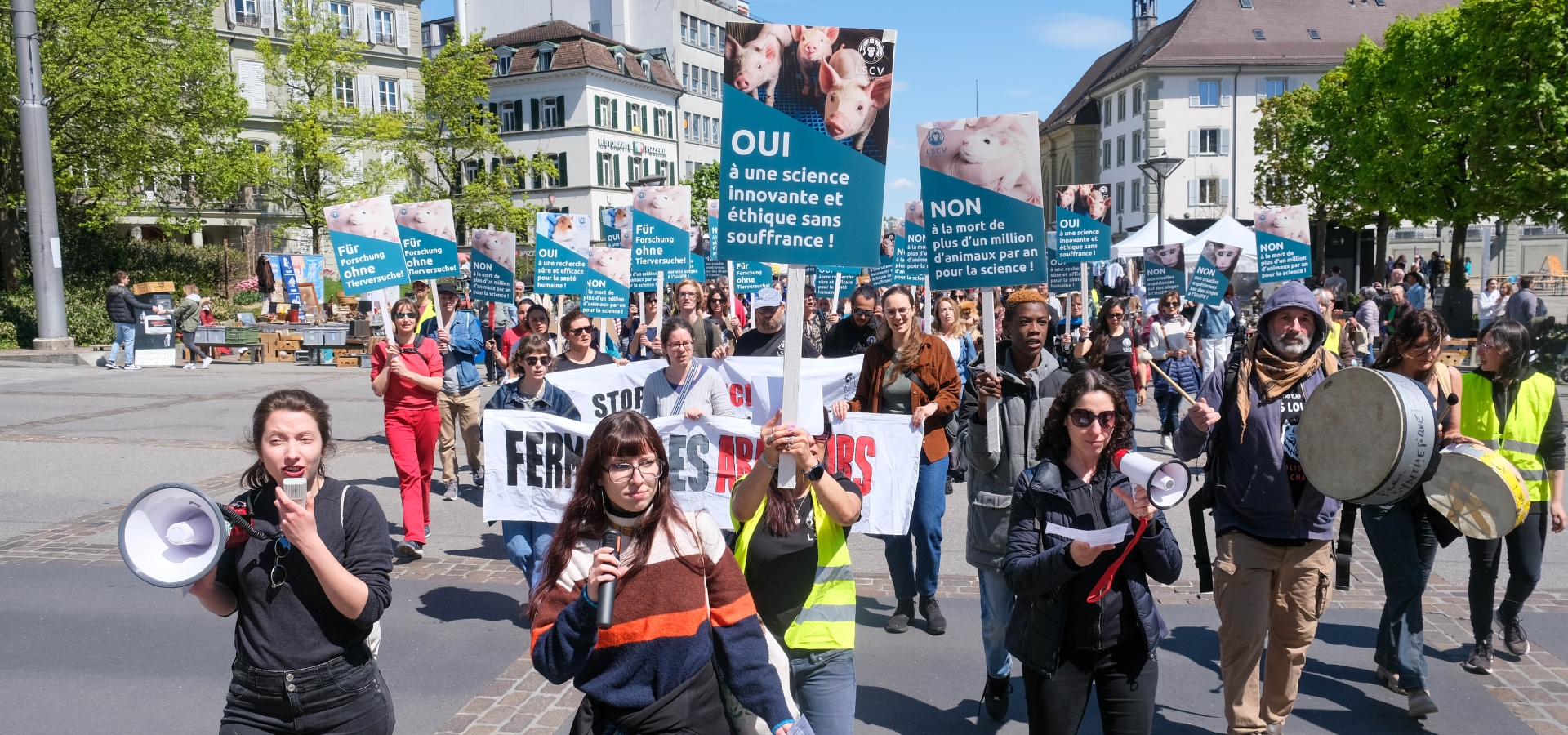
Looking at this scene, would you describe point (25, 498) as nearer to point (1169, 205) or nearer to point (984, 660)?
point (984, 660)

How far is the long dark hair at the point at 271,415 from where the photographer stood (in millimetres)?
3209

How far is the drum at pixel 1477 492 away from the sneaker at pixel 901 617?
269 centimetres

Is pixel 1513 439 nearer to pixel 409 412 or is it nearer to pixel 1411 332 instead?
pixel 1411 332

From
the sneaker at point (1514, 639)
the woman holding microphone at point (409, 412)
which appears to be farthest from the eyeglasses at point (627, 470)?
the woman holding microphone at point (409, 412)

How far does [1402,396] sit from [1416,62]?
34.1 meters

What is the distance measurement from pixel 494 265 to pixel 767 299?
571 cm

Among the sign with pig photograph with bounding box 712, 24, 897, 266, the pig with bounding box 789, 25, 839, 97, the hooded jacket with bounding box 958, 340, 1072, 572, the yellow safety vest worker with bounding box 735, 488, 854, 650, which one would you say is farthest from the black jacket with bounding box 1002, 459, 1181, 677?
the pig with bounding box 789, 25, 839, 97

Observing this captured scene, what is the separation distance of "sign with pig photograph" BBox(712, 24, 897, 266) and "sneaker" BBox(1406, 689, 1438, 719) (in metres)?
3.25

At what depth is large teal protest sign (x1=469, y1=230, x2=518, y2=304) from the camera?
13297mm

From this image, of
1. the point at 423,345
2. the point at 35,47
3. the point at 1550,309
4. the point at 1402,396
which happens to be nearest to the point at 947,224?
the point at 1402,396

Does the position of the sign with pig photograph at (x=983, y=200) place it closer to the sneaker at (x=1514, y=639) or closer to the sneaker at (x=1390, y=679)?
the sneaker at (x=1390, y=679)

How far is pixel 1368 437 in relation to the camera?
3854mm

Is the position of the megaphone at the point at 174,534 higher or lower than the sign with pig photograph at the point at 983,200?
lower

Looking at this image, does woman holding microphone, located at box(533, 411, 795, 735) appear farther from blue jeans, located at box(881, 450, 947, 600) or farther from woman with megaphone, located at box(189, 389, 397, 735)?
blue jeans, located at box(881, 450, 947, 600)
